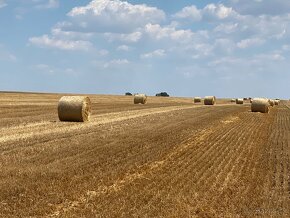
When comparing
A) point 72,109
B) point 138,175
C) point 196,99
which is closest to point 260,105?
point 72,109

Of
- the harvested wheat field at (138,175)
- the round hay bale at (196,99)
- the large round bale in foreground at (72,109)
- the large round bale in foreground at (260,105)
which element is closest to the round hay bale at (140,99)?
the large round bale in foreground at (260,105)

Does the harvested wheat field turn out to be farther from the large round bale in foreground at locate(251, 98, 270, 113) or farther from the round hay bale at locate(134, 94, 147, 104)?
the round hay bale at locate(134, 94, 147, 104)

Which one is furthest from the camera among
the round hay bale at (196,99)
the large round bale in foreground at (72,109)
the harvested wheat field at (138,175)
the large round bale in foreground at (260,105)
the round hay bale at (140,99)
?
the round hay bale at (196,99)

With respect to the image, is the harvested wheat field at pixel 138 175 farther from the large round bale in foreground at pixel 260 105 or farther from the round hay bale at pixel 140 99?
the round hay bale at pixel 140 99

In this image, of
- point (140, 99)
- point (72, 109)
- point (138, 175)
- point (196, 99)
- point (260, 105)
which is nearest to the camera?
point (138, 175)

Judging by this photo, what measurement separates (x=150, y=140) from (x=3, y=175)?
8084mm

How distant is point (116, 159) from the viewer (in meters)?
13.8

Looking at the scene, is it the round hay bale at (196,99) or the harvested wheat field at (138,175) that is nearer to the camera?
the harvested wheat field at (138,175)

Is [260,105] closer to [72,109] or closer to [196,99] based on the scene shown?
[72,109]

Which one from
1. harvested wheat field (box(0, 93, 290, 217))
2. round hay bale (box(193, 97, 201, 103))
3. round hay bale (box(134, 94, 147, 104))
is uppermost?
round hay bale (box(134, 94, 147, 104))

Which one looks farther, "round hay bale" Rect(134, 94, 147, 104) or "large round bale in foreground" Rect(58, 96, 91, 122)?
"round hay bale" Rect(134, 94, 147, 104)

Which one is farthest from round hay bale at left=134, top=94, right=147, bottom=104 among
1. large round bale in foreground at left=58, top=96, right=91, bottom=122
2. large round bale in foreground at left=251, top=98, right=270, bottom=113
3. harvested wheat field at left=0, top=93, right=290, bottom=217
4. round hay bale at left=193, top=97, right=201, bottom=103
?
harvested wheat field at left=0, top=93, right=290, bottom=217

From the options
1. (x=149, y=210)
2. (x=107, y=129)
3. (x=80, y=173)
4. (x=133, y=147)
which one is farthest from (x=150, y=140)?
(x=149, y=210)

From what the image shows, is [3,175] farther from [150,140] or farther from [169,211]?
[150,140]
